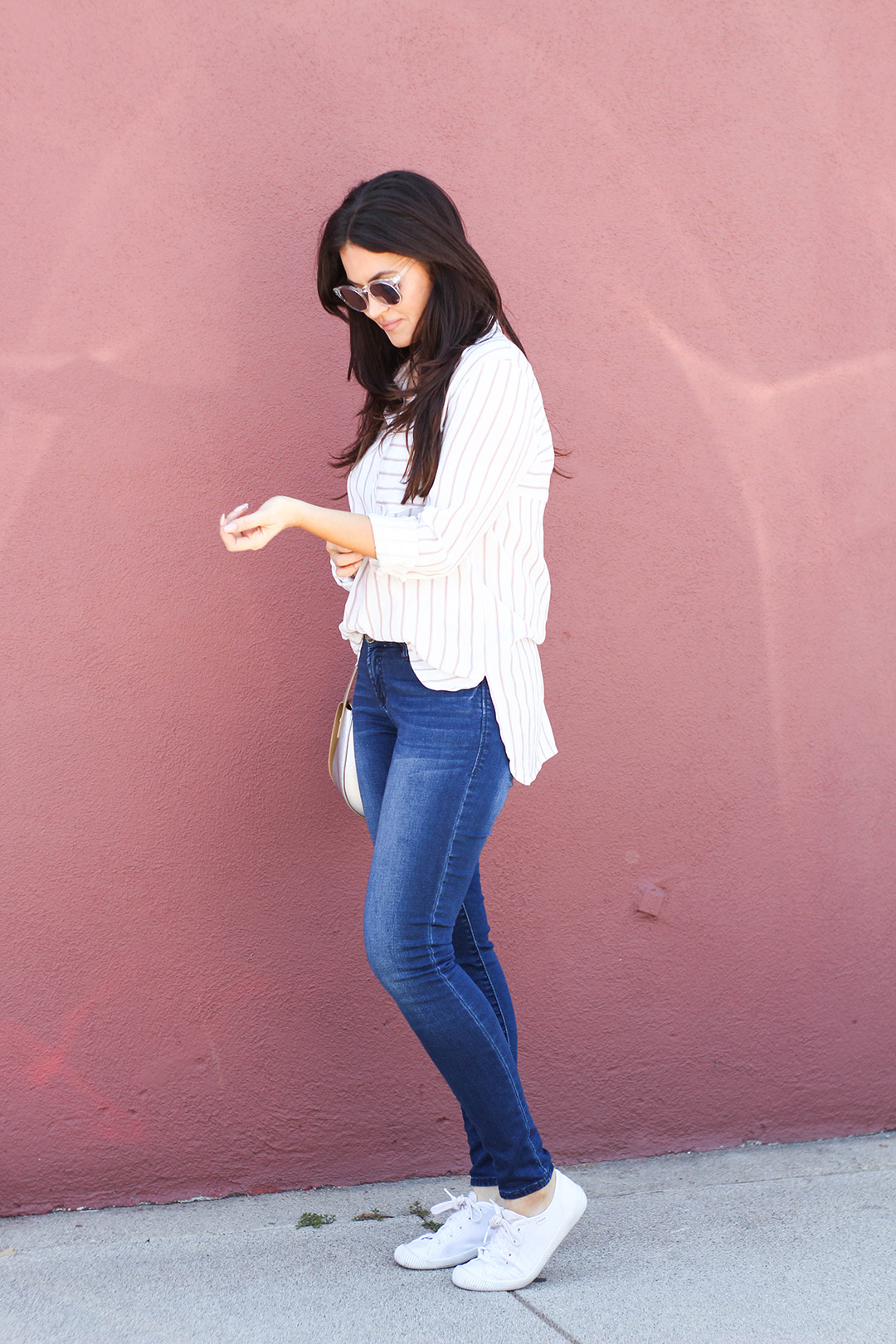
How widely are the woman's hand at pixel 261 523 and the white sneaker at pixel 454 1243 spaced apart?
1219mm

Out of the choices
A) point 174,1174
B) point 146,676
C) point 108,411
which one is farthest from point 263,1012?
point 108,411

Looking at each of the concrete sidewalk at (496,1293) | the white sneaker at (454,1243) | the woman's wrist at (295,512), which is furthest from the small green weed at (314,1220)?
the woman's wrist at (295,512)

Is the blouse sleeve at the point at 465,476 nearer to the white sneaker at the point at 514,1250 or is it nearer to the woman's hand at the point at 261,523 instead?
the woman's hand at the point at 261,523

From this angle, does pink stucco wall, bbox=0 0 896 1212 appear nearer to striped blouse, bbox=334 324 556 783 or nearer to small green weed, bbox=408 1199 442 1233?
small green weed, bbox=408 1199 442 1233

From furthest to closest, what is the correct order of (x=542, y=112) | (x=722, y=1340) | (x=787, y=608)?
(x=787, y=608) < (x=542, y=112) < (x=722, y=1340)

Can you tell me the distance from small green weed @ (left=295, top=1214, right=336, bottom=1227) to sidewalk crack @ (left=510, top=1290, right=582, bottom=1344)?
457mm

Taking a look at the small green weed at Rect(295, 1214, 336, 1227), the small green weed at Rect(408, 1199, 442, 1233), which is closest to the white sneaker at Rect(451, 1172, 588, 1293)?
the small green weed at Rect(408, 1199, 442, 1233)

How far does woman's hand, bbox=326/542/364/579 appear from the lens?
1.84 m

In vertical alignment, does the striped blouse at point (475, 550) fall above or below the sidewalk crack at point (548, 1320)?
above

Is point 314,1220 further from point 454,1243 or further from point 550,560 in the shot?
point 550,560

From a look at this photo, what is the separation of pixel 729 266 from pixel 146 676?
1478mm

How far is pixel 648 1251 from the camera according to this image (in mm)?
2068

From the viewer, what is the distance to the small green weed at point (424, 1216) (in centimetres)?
215

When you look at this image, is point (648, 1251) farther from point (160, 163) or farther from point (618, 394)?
point (160, 163)
